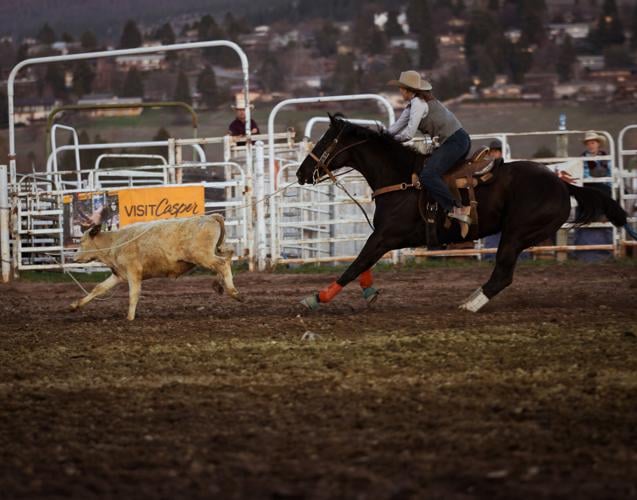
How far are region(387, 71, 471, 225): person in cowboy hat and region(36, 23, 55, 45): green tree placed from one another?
67659 mm

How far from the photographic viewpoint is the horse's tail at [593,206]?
9492 mm

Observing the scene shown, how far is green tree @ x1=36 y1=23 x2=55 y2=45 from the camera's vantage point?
73375 mm

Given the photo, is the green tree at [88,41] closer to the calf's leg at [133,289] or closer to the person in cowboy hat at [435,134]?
the calf's leg at [133,289]

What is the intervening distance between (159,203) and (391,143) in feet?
18.8

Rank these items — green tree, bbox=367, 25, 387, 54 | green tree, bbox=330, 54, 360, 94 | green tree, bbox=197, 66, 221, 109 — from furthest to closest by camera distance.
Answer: green tree, bbox=367, 25, 387, 54 → green tree, bbox=330, 54, 360, 94 → green tree, bbox=197, 66, 221, 109

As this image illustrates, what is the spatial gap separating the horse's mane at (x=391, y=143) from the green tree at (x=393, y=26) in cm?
7338

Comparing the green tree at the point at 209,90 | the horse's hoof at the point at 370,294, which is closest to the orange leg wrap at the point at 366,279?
the horse's hoof at the point at 370,294

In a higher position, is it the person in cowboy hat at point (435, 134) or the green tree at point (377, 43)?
the green tree at point (377, 43)

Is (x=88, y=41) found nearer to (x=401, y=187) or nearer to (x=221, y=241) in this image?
(x=221, y=241)

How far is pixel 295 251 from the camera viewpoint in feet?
55.4

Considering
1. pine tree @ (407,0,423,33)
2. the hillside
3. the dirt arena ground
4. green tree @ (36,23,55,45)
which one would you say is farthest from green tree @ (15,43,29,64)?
the dirt arena ground

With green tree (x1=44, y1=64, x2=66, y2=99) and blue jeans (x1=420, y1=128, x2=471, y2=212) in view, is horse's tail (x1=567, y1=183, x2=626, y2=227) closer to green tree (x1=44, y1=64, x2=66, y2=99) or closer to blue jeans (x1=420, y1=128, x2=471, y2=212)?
blue jeans (x1=420, y1=128, x2=471, y2=212)

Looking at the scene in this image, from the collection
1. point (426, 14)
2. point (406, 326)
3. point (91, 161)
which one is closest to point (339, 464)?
point (406, 326)

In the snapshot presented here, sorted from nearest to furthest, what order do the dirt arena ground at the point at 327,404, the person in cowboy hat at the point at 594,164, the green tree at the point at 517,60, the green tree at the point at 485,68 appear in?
1. the dirt arena ground at the point at 327,404
2. the person in cowboy hat at the point at 594,164
3. the green tree at the point at 485,68
4. the green tree at the point at 517,60
